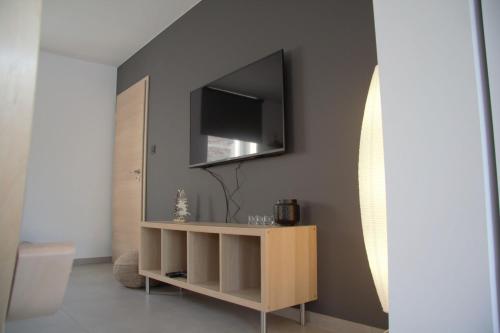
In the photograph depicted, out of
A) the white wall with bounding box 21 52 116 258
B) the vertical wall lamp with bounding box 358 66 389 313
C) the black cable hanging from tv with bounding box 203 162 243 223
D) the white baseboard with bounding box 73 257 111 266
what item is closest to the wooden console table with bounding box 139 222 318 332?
the black cable hanging from tv with bounding box 203 162 243 223

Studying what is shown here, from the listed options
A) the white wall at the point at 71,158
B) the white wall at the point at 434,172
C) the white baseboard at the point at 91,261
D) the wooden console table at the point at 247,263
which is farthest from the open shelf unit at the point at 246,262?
the white wall at the point at 71,158

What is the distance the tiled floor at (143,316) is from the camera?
1944 millimetres

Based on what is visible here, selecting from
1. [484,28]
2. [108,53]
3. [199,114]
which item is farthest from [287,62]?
[108,53]

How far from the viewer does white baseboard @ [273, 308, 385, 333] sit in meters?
1.78

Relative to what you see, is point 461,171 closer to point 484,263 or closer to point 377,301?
point 484,263

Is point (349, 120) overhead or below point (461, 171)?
overhead

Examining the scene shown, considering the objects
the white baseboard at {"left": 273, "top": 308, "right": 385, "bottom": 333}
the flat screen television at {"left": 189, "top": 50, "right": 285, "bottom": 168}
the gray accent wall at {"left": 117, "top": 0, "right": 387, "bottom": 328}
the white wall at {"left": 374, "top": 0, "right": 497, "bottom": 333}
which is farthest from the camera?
the flat screen television at {"left": 189, "top": 50, "right": 285, "bottom": 168}

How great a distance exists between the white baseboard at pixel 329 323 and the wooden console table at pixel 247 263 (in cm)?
7

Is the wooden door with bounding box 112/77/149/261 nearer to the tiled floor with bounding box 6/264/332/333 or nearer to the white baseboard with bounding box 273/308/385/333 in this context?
the tiled floor with bounding box 6/264/332/333

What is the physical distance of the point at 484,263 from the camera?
0.39 meters

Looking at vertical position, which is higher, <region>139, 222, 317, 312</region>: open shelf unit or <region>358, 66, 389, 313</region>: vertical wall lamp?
<region>358, 66, 389, 313</region>: vertical wall lamp

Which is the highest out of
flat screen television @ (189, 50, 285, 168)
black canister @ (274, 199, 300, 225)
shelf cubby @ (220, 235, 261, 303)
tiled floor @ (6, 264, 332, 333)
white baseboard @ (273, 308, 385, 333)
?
flat screen television @ (189, 50, 285, 168)

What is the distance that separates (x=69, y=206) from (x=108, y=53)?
6.40ft

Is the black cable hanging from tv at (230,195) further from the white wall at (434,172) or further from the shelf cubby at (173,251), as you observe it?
the white wall at (434,172)
